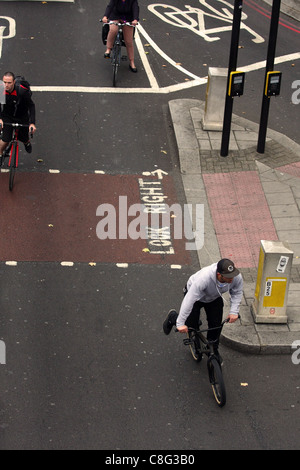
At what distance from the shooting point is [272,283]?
9.46 m

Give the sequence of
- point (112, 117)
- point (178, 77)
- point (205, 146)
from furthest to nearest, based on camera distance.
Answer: point (178, 77)
point (112, 117)
point (205, 146)

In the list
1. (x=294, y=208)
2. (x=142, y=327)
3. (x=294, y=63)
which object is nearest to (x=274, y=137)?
(x=294, y=208)

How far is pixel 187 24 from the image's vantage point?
1919 cm

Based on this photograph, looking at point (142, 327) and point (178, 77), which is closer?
point (142, 327)

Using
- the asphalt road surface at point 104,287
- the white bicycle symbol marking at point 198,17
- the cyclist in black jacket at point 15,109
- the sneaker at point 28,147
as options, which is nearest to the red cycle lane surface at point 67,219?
the asphalt road surface at point 104,287

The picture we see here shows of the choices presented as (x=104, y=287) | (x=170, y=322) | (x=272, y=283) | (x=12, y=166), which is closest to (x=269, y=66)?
(x=12, y=166)

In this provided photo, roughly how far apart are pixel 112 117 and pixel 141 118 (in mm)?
541

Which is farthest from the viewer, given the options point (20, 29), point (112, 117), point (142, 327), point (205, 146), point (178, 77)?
point (20, 29)

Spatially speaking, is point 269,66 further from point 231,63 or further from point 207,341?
point 207,341

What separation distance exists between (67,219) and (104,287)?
1828 mm

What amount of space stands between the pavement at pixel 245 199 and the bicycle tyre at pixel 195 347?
18.1 inches

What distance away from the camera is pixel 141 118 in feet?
49.0

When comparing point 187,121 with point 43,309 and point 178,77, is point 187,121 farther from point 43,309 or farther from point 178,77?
point 43,309

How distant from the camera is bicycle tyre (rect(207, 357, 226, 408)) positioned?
8305mm
